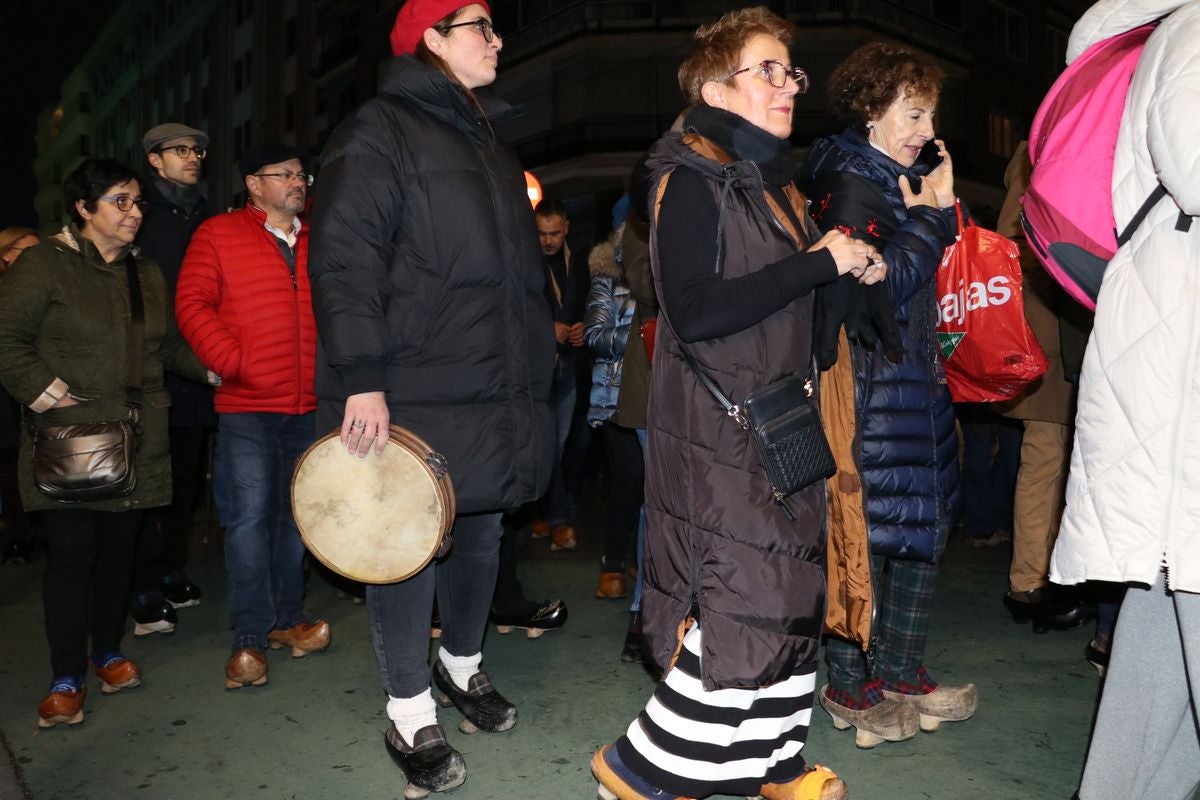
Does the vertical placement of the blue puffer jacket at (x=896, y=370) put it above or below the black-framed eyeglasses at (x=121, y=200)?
below

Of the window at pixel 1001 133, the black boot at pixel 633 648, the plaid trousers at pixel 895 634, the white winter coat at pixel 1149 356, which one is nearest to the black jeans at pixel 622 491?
the black boot at pixel 633 648

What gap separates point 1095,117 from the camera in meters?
2.23

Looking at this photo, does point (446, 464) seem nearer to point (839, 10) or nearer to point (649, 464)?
point (649, 464)

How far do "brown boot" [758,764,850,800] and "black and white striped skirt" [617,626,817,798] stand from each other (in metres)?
0.12

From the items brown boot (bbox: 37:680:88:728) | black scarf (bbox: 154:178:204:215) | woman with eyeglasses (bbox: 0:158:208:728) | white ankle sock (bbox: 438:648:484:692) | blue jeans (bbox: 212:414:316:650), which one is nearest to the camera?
white ankle sock (bbox: 438:648:484:692)

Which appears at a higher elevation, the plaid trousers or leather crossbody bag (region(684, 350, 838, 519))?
leather crossbody bag (region(684, 350, 838, 519))

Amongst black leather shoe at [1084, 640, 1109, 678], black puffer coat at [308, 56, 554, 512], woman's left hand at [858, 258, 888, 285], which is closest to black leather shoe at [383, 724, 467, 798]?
black puffer coat at [308, 56, 554, 512]

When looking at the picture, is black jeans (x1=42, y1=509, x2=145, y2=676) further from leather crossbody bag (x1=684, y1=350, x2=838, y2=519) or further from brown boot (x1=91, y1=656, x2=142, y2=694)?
leather crossbody bag (x1=684, y1=350, x2=838, y2=519)

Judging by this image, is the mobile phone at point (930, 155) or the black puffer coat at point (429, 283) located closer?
the black puffer coat at point (429, 283)

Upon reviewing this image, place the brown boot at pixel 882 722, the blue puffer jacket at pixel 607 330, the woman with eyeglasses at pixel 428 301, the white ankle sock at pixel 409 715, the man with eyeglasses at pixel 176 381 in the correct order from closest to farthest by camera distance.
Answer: the woman with eyeglasses at pixel 428 301 → the white ankle sock at pixel 409 715 → the brown boot at pixel 882 722 → the blue puffer jacket at pixel 607 330 → the man with eyeglasses at pixel 176 381

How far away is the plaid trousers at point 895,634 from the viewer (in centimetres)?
345

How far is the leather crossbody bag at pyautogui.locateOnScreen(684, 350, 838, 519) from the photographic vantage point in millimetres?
2564

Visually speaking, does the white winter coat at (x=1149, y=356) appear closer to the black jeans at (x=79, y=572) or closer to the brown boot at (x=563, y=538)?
the black jeans at (x=79, y=572)

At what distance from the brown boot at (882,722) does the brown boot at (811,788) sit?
0.50 metres
